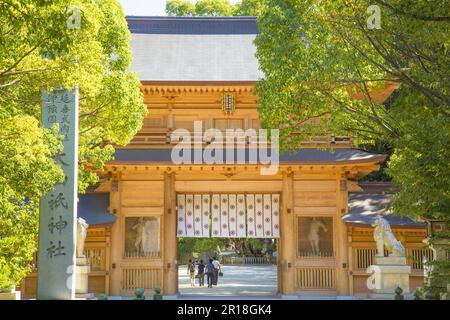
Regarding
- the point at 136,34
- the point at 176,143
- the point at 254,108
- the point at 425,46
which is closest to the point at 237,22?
the point at 136,34

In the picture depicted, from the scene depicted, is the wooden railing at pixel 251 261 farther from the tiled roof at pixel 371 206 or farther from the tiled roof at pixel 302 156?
the tiled roof at pixel 302 156

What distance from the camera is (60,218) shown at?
33.8 feet

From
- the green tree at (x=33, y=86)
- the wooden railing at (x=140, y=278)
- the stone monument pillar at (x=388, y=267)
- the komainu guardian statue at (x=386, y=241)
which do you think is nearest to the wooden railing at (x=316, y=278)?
the stone monument pillar at (x=388, y=267)

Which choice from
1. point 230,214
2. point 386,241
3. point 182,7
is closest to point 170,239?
point 230,214

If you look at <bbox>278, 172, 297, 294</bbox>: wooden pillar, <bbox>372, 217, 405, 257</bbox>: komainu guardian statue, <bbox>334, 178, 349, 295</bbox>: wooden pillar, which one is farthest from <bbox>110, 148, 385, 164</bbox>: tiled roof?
<bbox>372, 217, 405, 257</bbox>: komainu guardian statue

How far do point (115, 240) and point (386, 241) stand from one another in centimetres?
858

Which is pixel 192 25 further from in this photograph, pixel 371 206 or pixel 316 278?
pixel 316 278

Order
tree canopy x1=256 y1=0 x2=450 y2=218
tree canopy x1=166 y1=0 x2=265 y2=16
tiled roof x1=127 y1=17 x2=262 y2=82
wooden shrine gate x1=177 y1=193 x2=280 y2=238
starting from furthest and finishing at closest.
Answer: tree canopy x1=166 y1=0 x2=265 y2=16 < tiled roof x1=127 y1=17 x2=262 y2=82 < wooden shrine gate x1=177 y1=193 x2=280 y2=238 < tree canopy x1=256 y1=0 x2=450 y2=218

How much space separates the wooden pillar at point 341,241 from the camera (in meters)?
19.1

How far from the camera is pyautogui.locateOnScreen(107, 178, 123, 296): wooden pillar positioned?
19.2 metres

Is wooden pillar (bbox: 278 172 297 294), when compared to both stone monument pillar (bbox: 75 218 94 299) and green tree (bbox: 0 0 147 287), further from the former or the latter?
green tree (bbox: 0 0 147 287)

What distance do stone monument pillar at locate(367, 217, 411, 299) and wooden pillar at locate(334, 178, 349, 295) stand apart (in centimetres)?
193

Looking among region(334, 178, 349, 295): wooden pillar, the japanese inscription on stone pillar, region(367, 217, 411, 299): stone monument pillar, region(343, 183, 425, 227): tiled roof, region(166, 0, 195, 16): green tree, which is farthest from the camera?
region(166, 0, 195, 16): green tree

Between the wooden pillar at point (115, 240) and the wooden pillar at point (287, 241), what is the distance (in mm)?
5316
